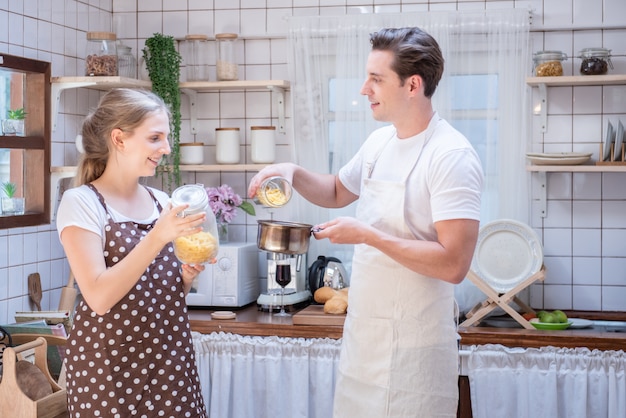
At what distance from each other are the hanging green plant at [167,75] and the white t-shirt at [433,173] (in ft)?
5.72

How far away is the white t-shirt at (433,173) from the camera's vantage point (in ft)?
7.20

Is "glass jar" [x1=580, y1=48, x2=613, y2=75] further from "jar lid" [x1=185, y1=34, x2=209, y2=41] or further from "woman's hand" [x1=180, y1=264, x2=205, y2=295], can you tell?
"woman's hand" [x1=180, y1=264, x2=205, y2=295]

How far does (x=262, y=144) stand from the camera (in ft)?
13.5

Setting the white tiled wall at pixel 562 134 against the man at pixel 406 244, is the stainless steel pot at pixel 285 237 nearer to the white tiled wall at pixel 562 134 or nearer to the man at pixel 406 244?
the man at pixel 406 244

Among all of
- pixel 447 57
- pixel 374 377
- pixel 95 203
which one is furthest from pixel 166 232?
pixel 447 57

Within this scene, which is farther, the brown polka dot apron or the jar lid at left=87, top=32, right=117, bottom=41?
the jar lid at left=87, top=32, right=117, bottom=41

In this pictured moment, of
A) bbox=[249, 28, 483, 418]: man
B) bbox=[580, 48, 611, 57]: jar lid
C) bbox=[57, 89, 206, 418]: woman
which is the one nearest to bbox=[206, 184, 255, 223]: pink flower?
bbox=[249, 28, 483, 418]: man

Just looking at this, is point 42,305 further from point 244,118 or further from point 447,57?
point 447,57

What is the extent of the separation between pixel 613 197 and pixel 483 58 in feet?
2.87

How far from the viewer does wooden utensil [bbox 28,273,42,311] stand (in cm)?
371

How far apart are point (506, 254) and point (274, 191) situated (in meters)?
1.53

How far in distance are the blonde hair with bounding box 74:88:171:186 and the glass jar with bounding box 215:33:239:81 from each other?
6.37 ft

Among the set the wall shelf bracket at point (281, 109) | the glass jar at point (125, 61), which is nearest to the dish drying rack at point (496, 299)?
the wall shelf bracket at point (281, 109)

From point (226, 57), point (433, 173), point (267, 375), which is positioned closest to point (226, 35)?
point (226, 57)
